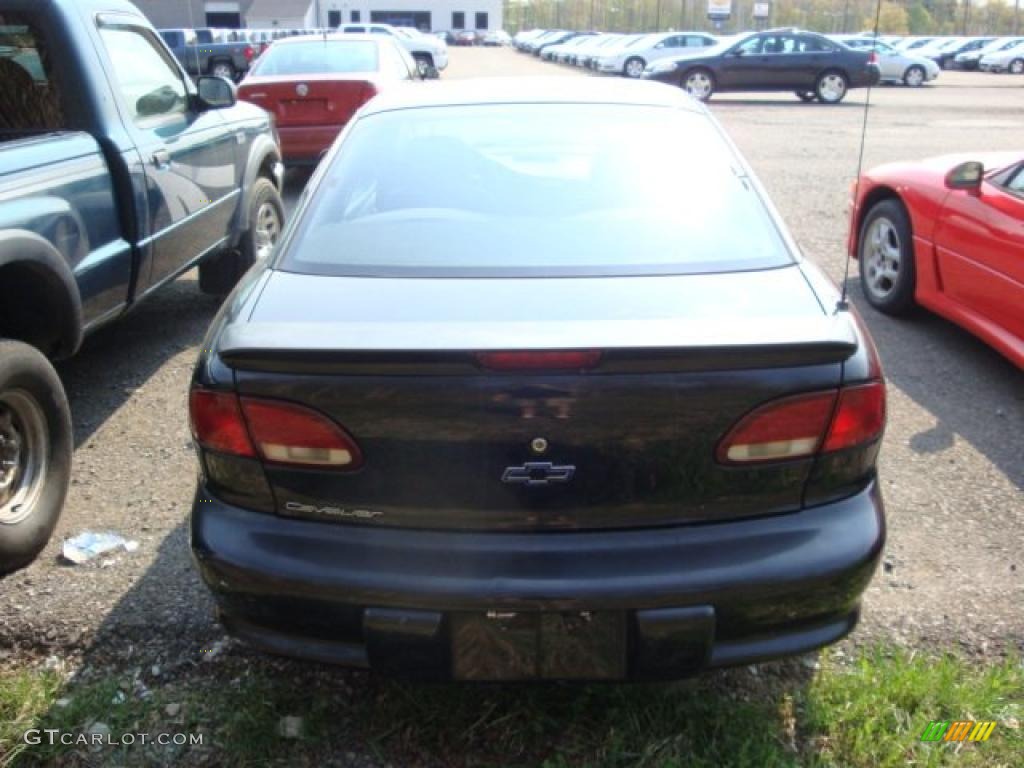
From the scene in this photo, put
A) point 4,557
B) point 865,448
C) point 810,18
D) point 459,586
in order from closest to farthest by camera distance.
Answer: point 459,586, point 865,448, point 4,557, point 810,18

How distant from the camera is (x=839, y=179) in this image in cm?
1078

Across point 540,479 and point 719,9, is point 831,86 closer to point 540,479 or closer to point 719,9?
point 540,479

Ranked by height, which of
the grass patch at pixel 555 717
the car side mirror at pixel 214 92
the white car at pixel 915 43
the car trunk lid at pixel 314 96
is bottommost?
the grass patch at pixel 555 717

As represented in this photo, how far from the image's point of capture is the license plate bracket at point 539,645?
82.4 inches

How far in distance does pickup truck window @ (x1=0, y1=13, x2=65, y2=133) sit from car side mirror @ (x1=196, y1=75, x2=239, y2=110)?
119 centimetres

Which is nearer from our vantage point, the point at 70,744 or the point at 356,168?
the point at 70,744

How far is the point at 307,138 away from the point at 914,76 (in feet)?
84.1

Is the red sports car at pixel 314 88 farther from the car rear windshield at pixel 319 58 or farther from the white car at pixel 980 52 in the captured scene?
the white car at pixel 980 52

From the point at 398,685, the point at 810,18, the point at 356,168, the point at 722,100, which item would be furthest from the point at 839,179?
the point at 810,18

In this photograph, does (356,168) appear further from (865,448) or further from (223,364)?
(865,448)

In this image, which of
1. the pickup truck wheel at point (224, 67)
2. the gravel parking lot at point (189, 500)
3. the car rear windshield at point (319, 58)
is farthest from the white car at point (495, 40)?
the gravel parking lot at point (189, 500)

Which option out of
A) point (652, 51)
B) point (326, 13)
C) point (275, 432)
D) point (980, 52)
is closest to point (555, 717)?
point (275, 432)

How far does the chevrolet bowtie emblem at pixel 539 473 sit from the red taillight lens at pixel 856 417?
605 millimetres

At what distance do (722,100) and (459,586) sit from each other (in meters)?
23.0
